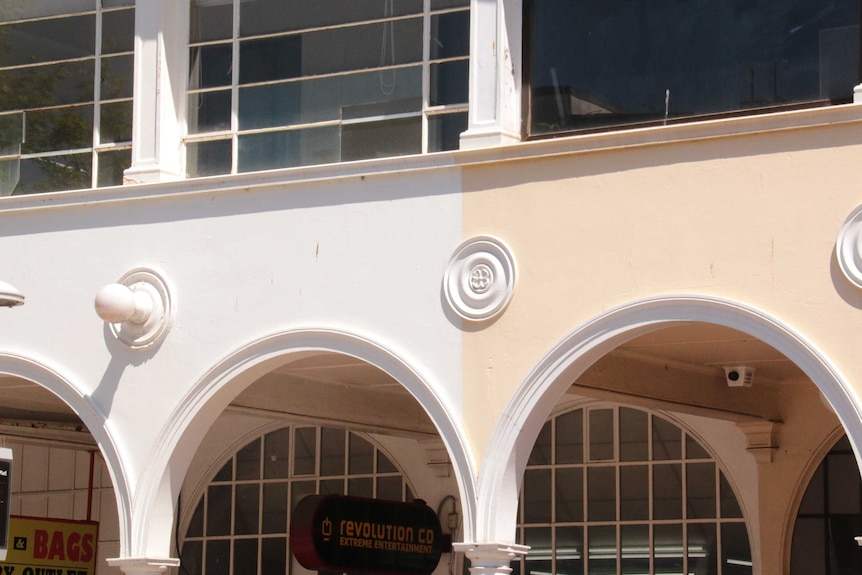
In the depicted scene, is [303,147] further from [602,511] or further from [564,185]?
[602,511]

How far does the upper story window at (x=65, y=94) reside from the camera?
508 inches

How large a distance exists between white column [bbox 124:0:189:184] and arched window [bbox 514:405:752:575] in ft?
15.3

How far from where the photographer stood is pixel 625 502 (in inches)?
578

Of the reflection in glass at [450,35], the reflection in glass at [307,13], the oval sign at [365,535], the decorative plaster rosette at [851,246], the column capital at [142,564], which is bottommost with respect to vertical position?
the column capital at [142,564]

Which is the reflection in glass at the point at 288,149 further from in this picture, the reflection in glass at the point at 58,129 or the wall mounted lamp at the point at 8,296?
the wall mounted lamp at the point at 8,296

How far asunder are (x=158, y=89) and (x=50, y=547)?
541 centimetres

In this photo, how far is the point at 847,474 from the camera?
1402cm

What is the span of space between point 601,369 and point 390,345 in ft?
7.24

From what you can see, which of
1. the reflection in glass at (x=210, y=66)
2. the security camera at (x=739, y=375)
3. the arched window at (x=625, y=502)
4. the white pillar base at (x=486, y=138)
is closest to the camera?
the white pillar base at (x=486, y=138)

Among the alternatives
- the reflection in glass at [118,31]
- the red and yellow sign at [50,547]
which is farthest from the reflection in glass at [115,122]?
the red and yellow sign at [50,547]

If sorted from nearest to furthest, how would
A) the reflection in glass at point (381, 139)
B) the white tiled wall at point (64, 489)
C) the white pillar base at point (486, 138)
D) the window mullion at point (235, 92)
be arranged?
the white pillar base at point (486, 138)
the reflection in glass at point (381, 139)
the window mullion at point (235, 92)
the white tiled wall at point (64, 489)

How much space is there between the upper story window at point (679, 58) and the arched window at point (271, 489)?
5624 millimetres

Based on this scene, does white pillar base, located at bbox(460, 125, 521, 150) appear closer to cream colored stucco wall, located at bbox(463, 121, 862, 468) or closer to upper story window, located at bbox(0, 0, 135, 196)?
cream colored stucco wall, located at bbox(463, 121, 862, 468)

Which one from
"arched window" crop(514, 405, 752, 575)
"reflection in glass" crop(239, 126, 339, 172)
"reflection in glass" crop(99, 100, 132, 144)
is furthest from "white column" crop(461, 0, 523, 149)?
"arched window" crop(514, 405, 752, 575)
